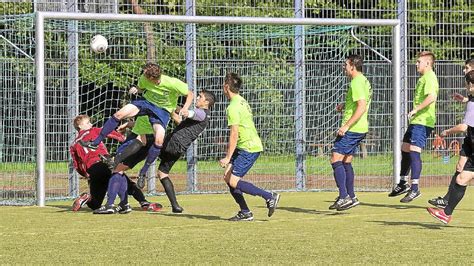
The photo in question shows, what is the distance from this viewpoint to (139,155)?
1548 cm

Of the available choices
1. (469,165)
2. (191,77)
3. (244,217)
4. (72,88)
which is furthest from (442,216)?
(191,77)

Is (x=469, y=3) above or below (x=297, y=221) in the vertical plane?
above

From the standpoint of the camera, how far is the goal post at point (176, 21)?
16.7 metres

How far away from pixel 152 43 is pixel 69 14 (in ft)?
11.0

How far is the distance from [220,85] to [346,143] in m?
5.50

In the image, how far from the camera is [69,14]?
56.2ft

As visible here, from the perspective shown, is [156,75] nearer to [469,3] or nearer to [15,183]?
[15,183]

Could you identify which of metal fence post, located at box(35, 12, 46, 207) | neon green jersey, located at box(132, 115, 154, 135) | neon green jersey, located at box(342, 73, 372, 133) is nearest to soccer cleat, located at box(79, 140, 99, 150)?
neon green jersey, located at box(132, 115, 154, 135)

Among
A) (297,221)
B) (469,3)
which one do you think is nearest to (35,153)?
(297,221)

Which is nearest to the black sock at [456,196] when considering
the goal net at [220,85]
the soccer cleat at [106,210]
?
the soccer cleat at [106,210]

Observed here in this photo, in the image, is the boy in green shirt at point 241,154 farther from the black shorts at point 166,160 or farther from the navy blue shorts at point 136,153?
the navy blue shorts at point 136,153

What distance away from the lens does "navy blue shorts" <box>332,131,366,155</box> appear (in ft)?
50.0

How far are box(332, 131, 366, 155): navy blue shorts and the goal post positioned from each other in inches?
161

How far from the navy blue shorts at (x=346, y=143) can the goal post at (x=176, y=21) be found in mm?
4085
